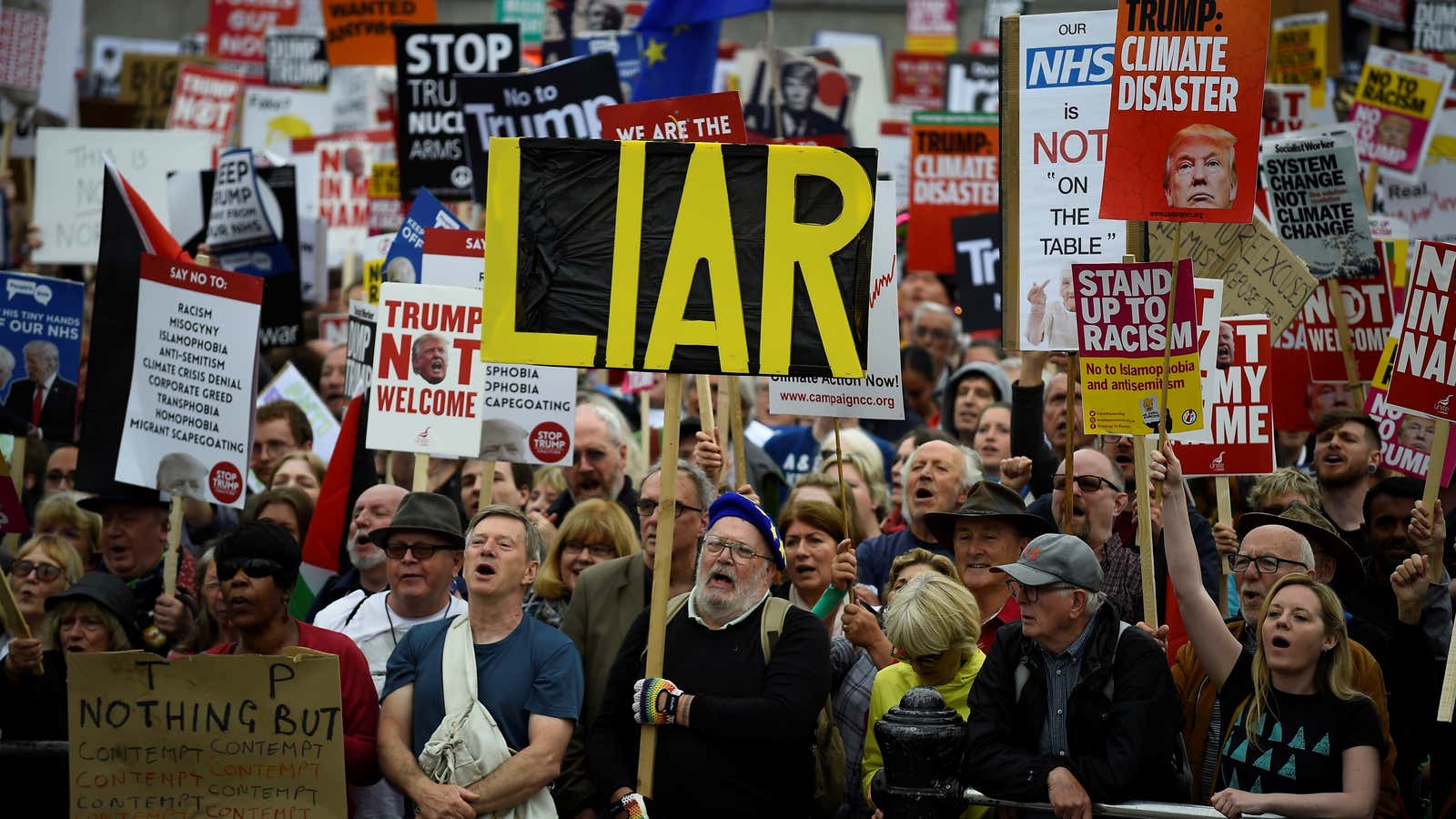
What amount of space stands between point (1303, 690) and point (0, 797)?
16.3 ft

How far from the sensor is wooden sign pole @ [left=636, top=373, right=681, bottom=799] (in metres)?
6.33

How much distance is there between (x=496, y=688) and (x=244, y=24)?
1845cm

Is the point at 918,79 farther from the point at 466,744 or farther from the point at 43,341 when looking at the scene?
the point at 466,744

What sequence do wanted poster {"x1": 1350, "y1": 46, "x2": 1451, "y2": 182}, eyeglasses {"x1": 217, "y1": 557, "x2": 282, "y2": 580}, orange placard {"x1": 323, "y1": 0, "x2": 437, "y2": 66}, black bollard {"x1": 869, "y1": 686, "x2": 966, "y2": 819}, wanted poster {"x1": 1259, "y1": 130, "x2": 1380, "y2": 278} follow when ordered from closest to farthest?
1. black bollard {"x1": 869, "y1": 686, "x2": 966, "y2": 819}
2. eyeglasses {"x1": 217, "y1": 557, "x2": 282, "y2": 580}
3. wanted poster {"x1": 1259, "y1": 130, "x2": 1380, "y2": 278}
4. wanted poster {"x1": 1350, "y1": 46, "x2": 1451, "y2": 182}
5. orange placard {"x1": 323, "y1": 0, "x2": 437, "y2": 66}

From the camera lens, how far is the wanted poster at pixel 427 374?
8.62m

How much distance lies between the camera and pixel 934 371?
13312 mm

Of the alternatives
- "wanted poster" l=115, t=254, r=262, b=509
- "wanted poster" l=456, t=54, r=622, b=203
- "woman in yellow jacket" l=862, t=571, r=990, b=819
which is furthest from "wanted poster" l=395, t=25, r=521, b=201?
"woman in yellow jacket" l=862, t=571, r=990, b=819

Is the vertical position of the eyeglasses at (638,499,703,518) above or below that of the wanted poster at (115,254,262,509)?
below

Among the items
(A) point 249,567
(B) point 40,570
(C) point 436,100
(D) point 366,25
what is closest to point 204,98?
(D) point 366,25

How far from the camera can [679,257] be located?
6660mm

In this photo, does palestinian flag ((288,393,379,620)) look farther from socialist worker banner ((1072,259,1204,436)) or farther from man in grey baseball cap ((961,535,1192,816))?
man in grey baseball cap ((961,535,1192,816))

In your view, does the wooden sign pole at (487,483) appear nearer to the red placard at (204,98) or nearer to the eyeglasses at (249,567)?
the eyeglasses at (249,567)

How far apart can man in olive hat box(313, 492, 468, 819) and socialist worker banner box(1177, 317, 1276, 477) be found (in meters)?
3.25

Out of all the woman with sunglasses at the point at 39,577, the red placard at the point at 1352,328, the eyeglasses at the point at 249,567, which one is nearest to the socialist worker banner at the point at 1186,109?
the red placard at the point at 1352,328
